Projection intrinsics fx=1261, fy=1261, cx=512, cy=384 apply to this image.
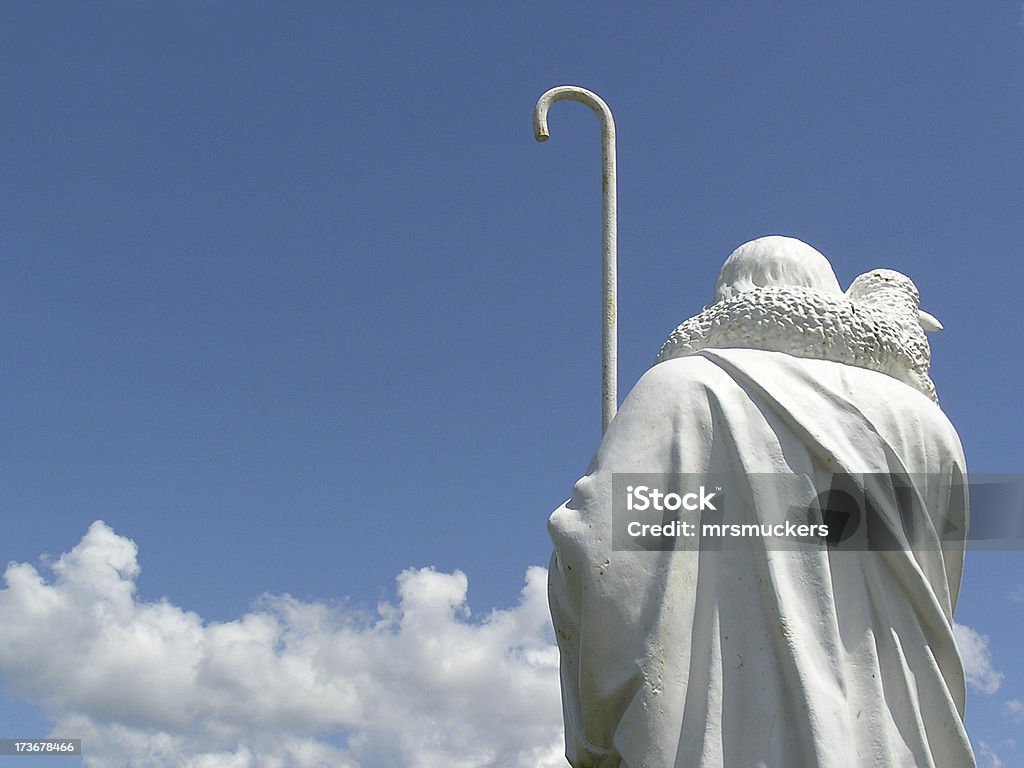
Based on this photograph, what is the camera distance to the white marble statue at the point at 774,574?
5094 millimetres

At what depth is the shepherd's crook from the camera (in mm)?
7676

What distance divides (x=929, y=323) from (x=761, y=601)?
226cm

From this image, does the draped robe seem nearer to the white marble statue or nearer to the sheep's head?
the white marble statue

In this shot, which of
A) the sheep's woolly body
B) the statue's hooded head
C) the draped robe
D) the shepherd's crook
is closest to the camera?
the draped robe

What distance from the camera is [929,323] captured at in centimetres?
675

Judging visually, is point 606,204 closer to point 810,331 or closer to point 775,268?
point 775,268

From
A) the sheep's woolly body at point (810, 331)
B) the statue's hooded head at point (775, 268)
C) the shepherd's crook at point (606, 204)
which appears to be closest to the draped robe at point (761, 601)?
the sheep's woolly body at point (810, 331)

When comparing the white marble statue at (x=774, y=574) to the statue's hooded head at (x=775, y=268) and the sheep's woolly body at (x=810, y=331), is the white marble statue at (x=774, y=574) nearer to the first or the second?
the sheep's woolly body at (x=810, y=331)

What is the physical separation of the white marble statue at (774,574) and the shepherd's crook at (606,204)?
156 centimetres

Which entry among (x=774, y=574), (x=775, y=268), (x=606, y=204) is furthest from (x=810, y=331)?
(x=606, y=204)

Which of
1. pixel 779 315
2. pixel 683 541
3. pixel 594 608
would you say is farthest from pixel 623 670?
pixel 779 315

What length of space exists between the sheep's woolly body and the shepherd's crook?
4.73 ft

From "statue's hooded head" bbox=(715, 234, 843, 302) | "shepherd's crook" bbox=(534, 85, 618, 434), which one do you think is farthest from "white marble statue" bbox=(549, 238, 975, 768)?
"shepherd's crook" bbox=(534, 85, 618, 434)

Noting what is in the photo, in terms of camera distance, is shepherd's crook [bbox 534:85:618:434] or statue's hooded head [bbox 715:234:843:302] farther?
shepherd's crook [bbox 534:85:618:434]
